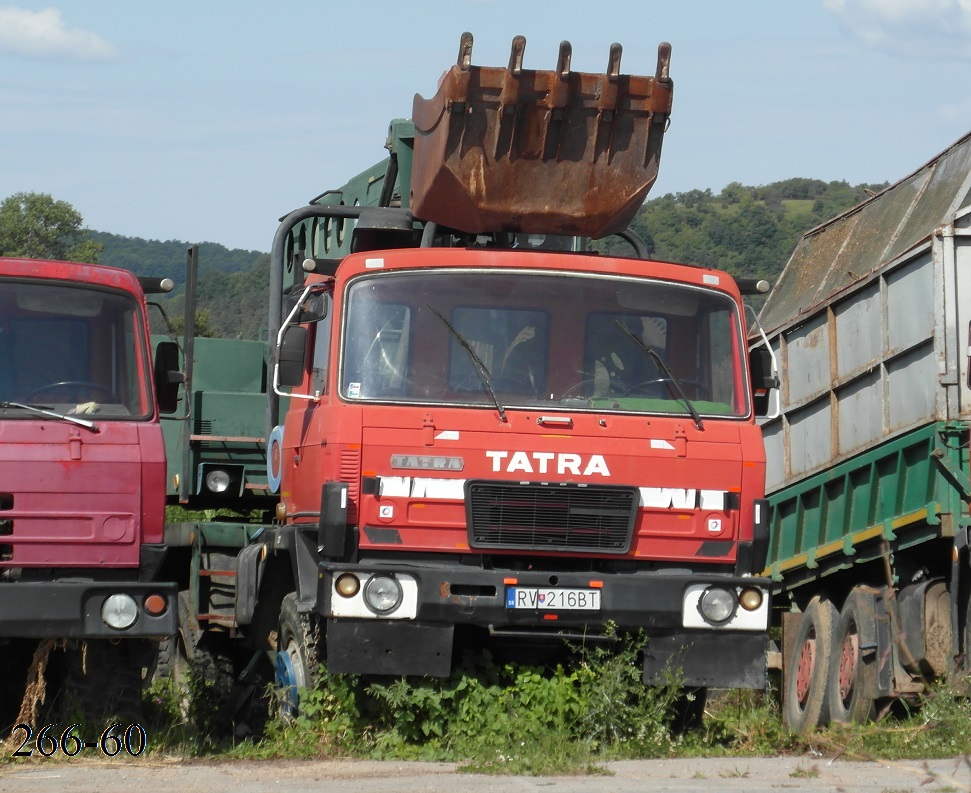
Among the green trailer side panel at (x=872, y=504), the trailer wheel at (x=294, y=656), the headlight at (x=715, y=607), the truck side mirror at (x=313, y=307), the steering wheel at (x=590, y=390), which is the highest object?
the truck side mirror at (x=313, y=307)

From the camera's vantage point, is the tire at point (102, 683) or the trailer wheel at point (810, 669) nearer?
the tire at point (102, 683)

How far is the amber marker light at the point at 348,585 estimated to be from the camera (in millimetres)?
7984

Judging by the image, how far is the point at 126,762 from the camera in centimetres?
790

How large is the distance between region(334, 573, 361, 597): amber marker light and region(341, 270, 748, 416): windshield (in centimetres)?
94

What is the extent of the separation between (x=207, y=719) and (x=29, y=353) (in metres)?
3.93

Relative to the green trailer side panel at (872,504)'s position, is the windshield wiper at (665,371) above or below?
above

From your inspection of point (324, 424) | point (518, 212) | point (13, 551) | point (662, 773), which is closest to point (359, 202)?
point (518, 212)

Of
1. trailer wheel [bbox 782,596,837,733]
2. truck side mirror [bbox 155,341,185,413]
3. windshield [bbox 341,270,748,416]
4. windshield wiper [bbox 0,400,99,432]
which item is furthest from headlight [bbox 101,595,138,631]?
trailer wheel [bbox 782,596,837,733]

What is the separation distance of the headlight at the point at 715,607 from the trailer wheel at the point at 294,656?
6.95ft

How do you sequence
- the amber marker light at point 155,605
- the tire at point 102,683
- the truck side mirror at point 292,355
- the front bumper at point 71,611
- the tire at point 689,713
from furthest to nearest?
the truck side mirror at point 292,355 → the tire at point 689,713 → the tire at point 102,683 → the amber marker light at point 155,605 → the front bumper at point 71,611

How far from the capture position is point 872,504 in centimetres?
1138

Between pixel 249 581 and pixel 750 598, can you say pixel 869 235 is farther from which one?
pixel 249 581

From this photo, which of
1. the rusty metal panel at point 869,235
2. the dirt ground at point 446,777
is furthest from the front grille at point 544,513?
the rusty metal panel at point 869,235

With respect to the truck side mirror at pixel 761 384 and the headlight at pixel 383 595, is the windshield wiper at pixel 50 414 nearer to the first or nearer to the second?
the headlight at pixel 383 595
